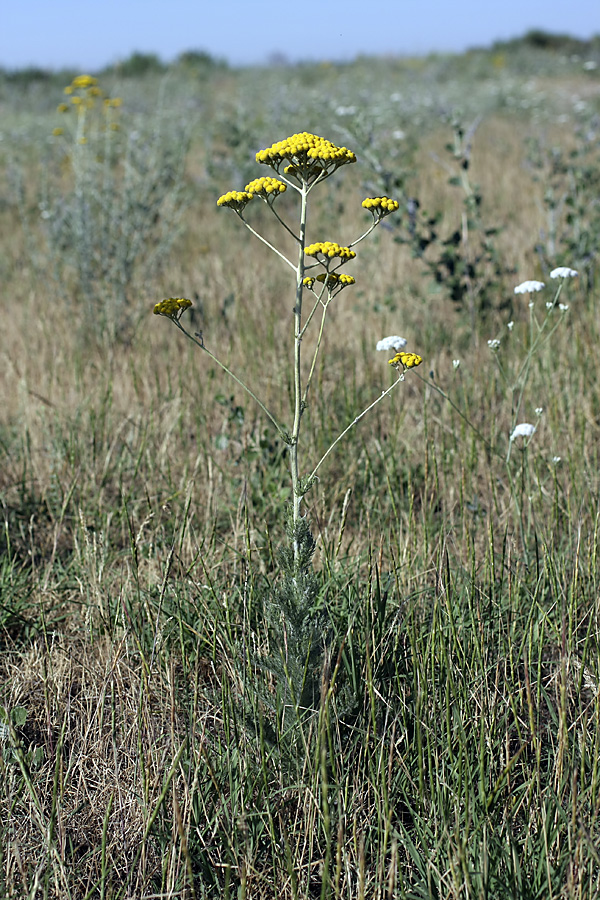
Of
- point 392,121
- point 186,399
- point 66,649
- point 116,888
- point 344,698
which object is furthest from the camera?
point 392,121

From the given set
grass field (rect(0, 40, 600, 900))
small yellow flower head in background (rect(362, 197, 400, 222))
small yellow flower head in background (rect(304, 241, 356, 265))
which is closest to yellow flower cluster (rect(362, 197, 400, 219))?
small yellow flower head in background (rect(362, 197, 400, 222))

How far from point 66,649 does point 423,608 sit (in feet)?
3.18

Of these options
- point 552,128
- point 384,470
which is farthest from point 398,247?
point 552,128

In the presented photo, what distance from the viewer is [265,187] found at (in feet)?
4.82

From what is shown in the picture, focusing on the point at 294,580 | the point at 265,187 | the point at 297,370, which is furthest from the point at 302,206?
the point at 294,580

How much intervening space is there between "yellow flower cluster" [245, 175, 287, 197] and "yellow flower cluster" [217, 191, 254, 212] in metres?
0.02

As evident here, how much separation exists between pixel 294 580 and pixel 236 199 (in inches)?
31.7

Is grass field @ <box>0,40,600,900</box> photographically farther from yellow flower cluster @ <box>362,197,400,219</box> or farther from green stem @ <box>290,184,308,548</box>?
yellow flower cluster @ <box>362,197,400,219</box>

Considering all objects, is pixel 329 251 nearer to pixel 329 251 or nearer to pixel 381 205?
pixel 329 251

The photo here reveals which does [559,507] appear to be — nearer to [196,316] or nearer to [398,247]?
[196,316]

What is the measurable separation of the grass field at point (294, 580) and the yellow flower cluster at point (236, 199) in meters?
0.63

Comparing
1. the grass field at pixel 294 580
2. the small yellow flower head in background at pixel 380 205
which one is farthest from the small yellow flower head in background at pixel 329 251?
the grass field at pixel 294 580

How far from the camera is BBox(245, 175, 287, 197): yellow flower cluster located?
1.47 metres

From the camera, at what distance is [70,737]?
1740 millimetres
